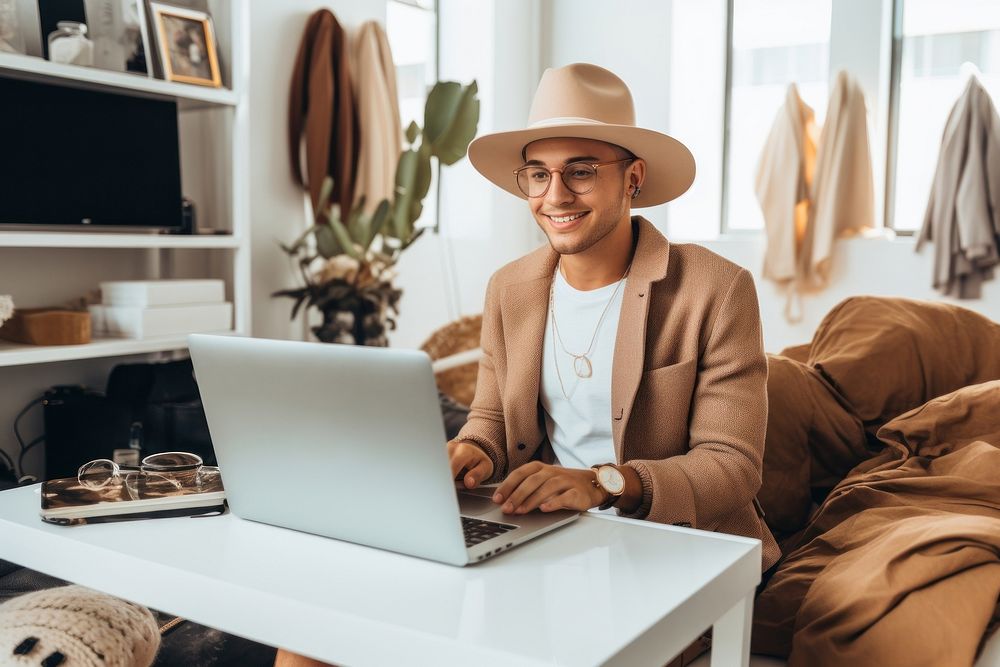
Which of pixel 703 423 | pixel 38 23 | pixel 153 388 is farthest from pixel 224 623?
pixel 38 23

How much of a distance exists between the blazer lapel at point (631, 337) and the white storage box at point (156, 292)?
5.60 ft

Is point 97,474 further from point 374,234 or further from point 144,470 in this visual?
point 374,234

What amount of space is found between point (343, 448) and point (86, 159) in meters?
2.09

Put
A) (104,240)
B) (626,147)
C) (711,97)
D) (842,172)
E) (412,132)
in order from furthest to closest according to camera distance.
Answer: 1. (711,97)
2. (842,172)
3. (412,132)
4. (104,240)
5. (626,147)

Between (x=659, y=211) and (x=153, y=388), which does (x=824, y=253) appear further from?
(x=153, y=388)

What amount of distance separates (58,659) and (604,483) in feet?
2.38

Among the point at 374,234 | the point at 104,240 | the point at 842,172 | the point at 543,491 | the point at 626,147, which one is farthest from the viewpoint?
the point at 842,172

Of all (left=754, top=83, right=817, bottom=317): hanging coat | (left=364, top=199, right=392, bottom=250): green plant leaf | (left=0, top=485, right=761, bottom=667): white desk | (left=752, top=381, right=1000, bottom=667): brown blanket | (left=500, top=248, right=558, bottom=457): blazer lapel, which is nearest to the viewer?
(left=0, top=485, right=761, bottom=667): white desk

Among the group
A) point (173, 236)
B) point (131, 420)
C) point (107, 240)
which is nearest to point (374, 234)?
point (173, 236)

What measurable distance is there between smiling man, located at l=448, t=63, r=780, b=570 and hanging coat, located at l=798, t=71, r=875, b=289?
3244 millimetres

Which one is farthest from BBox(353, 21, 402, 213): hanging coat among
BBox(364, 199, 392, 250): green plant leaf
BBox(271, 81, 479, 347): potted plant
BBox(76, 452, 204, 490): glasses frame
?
BBox(76, 452, 204, 490): glasses frame

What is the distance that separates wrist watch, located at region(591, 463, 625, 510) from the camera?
128cm

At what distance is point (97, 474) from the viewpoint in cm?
129

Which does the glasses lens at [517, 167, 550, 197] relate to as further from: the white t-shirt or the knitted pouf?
the knitted pouf
